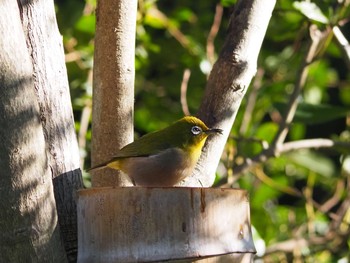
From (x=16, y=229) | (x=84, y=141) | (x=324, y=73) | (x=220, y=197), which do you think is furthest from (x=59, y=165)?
(x=324, y=73)

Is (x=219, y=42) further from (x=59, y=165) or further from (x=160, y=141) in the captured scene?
(x=59, y=165)

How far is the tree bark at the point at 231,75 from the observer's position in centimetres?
341

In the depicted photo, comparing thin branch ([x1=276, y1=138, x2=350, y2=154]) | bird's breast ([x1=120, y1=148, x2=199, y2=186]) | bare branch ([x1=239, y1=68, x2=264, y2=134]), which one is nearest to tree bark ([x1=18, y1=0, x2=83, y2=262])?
bird's breast ([x1=120, y1=148, x2=199, y2=186])

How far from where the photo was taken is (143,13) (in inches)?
213

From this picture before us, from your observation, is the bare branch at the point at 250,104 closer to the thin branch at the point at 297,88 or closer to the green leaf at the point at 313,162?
the green leaf at the point at 313,162

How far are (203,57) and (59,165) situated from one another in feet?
8.98

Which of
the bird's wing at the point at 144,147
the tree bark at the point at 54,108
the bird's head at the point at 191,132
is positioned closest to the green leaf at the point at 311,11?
the bird's head at the point at 191,132

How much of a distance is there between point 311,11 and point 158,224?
2.05 meters

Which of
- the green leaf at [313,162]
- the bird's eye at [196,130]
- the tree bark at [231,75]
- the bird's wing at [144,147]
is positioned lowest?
the green leaf at [313,162]

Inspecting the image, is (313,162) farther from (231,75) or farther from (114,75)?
(114,75)

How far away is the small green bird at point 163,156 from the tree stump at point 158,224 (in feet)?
2.29

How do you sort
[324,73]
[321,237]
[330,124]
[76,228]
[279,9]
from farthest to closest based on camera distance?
1. [330,124]
2. [324,73]
3. [321,237]
4. [279,9]
5. [76,228]

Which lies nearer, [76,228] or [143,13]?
[76,228]

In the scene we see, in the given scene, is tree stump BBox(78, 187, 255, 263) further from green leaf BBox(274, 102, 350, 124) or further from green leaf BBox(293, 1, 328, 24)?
green leaf BBox(274, 102, 350, 124)
